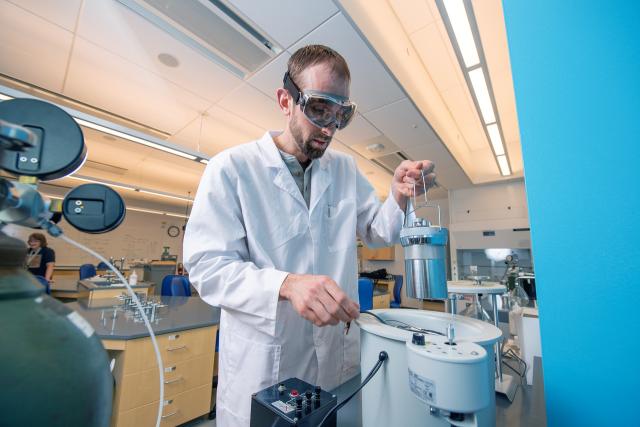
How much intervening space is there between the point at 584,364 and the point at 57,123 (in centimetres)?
90

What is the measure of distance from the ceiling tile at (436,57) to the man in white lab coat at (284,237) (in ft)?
7.99

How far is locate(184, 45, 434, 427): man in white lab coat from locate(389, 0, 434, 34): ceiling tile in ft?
6.96

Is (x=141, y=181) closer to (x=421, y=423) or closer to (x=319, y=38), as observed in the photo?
(x=319, y=38)

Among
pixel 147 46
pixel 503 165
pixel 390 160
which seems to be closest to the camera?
pixel 147 46

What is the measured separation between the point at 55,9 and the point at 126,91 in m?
1.07

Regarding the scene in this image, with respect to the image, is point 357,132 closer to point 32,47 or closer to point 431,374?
point 32,47

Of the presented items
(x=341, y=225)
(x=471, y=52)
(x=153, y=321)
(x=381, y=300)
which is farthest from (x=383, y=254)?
(x=341, y=225)

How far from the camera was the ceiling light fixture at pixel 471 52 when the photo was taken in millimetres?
1812

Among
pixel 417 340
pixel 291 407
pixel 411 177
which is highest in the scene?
pixel 411 177

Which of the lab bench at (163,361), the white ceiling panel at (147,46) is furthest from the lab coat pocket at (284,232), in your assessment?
the white ceiling panel at (147,46)

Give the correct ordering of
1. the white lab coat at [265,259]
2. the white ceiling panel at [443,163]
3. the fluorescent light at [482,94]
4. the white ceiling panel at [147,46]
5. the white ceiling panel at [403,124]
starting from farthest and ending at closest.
Answer: the white ceiling panel at [443,163]
the white ceiling panel at [403,124]
the fluorescent light at [482,94]
the white ceiling panel at [147,46]
the white lab coat at [265,259]

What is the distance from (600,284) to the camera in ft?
1.57

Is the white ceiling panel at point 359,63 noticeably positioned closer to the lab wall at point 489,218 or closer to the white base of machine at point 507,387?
the white base of machine at point 507,387

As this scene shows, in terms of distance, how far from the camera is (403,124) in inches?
129
